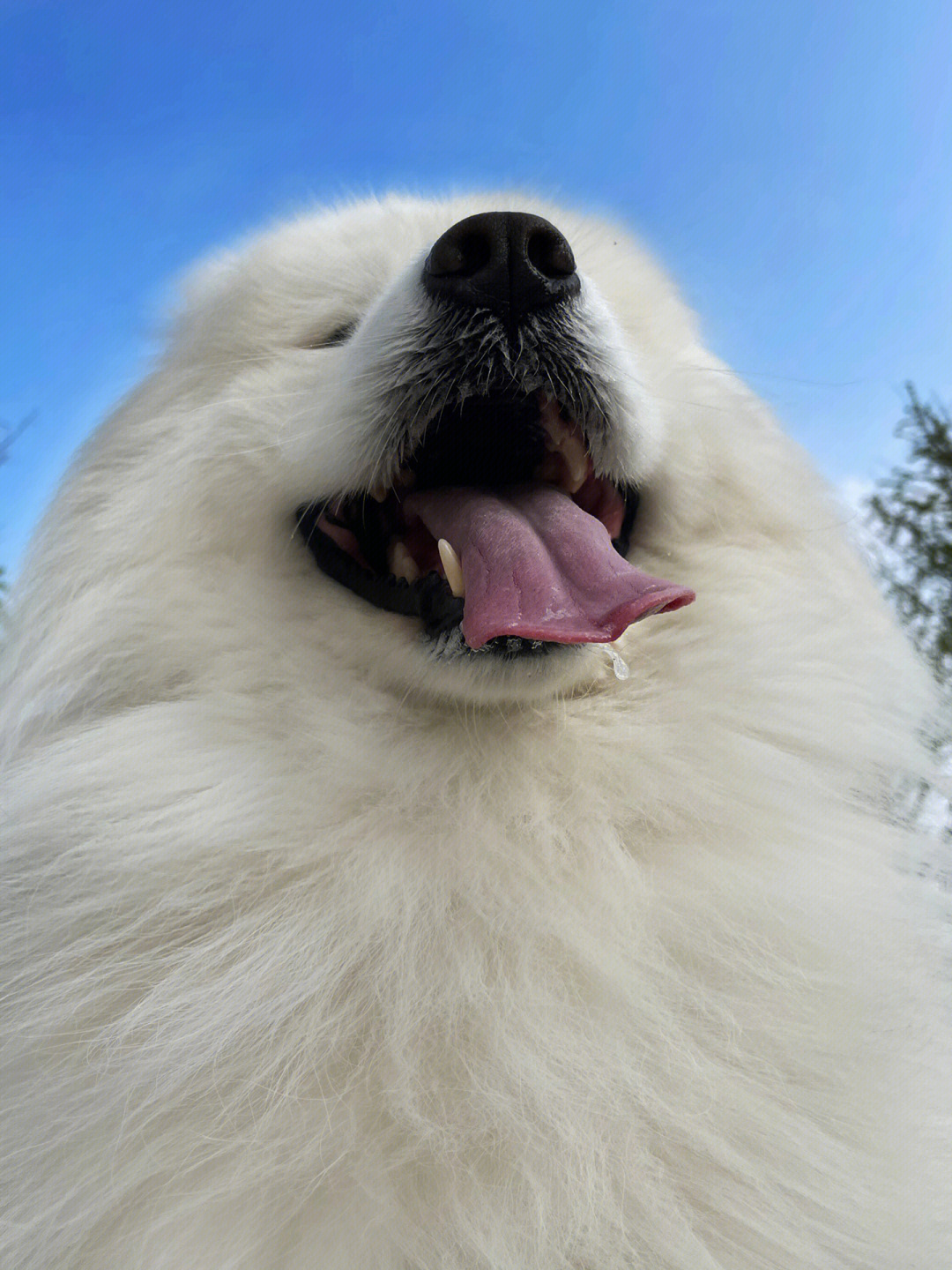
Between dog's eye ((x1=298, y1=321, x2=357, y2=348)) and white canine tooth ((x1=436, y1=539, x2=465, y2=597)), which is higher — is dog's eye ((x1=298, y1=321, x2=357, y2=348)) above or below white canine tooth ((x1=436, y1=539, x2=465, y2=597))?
above

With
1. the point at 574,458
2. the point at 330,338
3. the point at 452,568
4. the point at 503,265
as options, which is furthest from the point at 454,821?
the point at 330,338

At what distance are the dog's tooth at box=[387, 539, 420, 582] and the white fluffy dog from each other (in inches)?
0.6

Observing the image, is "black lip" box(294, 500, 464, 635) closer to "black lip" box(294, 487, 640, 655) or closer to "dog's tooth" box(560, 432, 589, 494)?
"black lip" box(294, 487, 640, 655)

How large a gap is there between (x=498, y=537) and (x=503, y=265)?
516mm

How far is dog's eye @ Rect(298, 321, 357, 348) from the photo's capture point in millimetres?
2344

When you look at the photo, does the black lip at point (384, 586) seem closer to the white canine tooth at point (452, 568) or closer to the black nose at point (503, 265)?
the white canine tooth at point (452, 568)

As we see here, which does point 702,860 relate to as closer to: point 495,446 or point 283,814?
point 283,814

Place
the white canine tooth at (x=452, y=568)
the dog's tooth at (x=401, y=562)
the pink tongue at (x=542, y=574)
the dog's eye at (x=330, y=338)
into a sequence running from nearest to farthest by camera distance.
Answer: the pink tongue at (x=542, y=574) < the white canine tooth at (x=452, y=568) < the dog's tooth at (x=401, y=562) < the dog's eye at (x=330, y=338)

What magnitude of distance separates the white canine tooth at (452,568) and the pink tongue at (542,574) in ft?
0.05

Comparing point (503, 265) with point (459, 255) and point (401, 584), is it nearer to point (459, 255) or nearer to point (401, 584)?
point (459, 255)

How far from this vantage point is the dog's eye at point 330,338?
2344 mm

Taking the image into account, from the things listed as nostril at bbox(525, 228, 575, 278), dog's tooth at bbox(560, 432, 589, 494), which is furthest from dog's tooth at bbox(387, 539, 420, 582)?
nostril at bbox(525, 228, 575, 278)

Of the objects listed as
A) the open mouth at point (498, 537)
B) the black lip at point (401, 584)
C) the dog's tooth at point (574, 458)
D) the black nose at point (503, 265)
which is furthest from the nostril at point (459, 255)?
the black lip at point (401, 584)

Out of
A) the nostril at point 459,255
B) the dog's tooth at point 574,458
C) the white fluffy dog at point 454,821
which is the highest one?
the nostril at point 459,255
